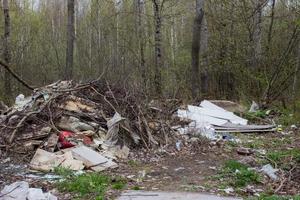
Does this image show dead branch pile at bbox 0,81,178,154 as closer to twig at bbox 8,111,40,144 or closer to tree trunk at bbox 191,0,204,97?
twig at bbox 8,111,40,144

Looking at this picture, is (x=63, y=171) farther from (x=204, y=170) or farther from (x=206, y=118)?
(x=206, y=118)

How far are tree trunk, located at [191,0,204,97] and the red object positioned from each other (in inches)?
285

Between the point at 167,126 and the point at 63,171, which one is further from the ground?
the point at 167,126

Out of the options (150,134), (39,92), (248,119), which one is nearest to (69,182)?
(150,134)

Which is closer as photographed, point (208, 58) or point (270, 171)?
point (270, 171)

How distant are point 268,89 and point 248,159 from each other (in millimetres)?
6428

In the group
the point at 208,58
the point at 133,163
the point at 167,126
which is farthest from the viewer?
the point at 208,58

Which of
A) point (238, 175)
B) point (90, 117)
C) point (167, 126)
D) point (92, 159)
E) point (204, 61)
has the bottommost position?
point (238, 175)

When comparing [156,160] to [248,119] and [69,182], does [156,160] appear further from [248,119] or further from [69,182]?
[248,119]

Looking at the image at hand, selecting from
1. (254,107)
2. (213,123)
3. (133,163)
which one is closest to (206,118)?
(213,123)

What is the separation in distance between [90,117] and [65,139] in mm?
1120

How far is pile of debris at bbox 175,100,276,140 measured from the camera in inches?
373

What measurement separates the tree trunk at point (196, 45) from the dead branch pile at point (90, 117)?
5162 mm

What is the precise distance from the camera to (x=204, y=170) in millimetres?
7043
